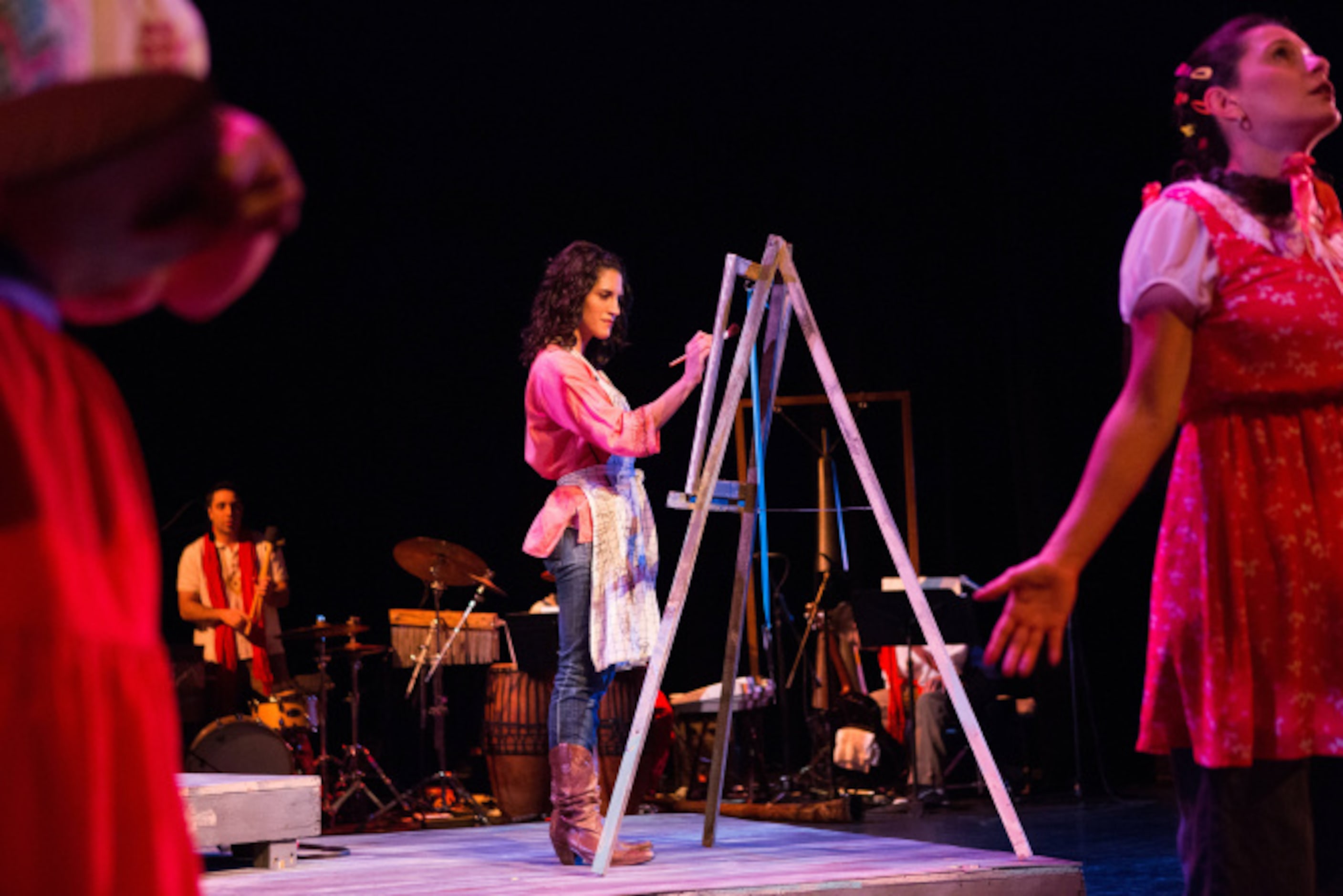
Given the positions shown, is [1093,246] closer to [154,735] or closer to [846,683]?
[846,683]

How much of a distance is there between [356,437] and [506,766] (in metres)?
2.23

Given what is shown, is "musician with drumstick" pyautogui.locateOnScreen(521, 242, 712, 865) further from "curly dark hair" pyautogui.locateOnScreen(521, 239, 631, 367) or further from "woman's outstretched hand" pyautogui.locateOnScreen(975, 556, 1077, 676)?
"woman's outstretched hand" pyautogui.locateOnScreen(975, 556, 1077, 676)

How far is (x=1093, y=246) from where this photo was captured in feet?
26.5

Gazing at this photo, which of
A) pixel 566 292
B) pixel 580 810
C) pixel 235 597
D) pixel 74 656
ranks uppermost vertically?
pixel 566 292

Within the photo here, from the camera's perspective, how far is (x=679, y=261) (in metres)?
8.32

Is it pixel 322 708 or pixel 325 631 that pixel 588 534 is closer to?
pixel 325 631

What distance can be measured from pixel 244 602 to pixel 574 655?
4.46m

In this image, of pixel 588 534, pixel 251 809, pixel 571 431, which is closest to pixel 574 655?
pixel 588 534

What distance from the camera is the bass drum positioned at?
6.29 m

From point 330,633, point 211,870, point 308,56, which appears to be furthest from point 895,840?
point 308,56

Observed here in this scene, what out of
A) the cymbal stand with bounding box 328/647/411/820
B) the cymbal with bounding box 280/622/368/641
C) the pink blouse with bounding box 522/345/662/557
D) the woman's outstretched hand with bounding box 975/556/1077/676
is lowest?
the cymbal stand with bounding box 328/647/411/820

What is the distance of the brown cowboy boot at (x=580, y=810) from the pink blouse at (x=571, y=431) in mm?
535

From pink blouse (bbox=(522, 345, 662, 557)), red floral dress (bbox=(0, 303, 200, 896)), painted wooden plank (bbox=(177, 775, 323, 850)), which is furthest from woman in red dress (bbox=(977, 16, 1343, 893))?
painted wooden plank (bbox=(177, 775, 323, 850))

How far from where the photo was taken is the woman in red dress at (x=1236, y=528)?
1536mm
